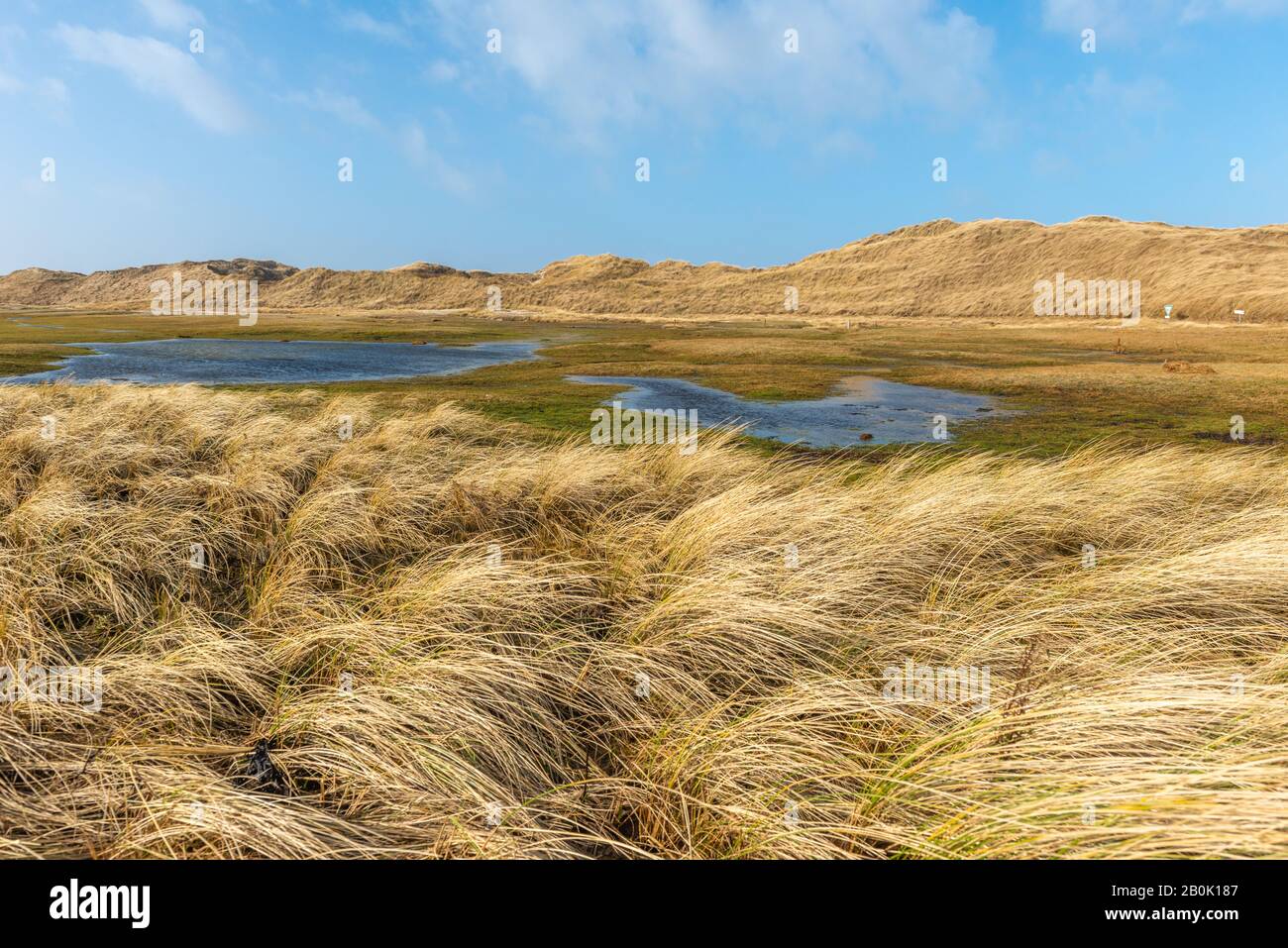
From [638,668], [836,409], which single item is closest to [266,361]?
[836,409]

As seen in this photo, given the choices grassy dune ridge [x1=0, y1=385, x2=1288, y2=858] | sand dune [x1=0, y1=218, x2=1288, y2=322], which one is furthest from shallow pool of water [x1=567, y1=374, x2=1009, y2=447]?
sand dune [x1=0, y1=218, x2=1288, y2=322]

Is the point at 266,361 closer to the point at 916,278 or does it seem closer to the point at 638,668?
A: the point at 638,668

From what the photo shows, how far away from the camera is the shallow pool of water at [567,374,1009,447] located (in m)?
14.5

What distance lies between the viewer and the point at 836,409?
18109mm

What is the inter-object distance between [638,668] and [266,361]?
3309 centimetres

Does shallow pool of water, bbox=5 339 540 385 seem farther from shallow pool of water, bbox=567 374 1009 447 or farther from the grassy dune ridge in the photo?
the grassy dune ridge

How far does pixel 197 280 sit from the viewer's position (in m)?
157

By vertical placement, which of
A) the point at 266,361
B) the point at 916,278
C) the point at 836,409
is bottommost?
the point at 836,409

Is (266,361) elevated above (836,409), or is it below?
above

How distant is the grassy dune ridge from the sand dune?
86926mm
